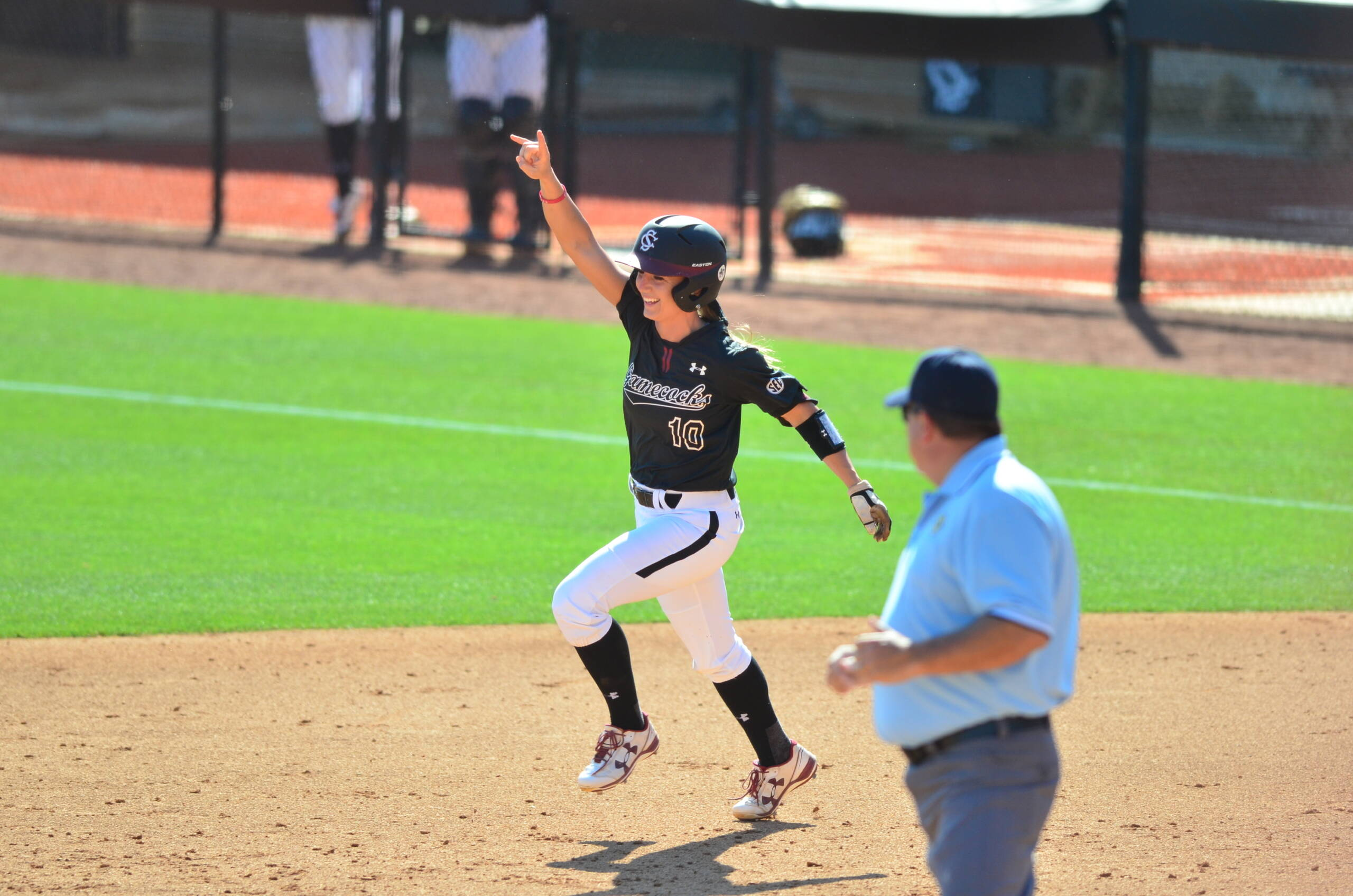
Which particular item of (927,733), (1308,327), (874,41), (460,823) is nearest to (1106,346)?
(1308,327)

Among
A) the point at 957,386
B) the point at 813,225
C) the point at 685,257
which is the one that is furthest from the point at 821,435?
the point at 813,225

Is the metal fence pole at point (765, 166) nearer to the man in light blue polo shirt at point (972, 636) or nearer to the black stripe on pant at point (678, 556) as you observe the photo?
the black stripe on pant at point (678, 556)

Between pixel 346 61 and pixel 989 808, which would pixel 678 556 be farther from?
pixel 346 61

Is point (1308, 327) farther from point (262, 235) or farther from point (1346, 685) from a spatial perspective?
point (262, 235)

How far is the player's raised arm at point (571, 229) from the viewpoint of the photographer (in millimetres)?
5355

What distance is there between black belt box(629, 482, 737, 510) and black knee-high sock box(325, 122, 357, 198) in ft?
48.3

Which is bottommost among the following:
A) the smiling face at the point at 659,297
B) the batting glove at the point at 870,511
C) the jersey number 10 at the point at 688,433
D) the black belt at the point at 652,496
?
the black belt at the point at 652,496

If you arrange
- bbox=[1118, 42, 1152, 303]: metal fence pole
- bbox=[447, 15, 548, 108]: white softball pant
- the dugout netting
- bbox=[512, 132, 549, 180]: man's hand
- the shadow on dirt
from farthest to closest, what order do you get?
the dugout netting < bbox=[447, 15, 548, 108]: white softball pant < bbox=[1118, 42, 1152, 303]: metal fence pole < bbox=[512, 132, 549, 180]: man's hand < the shadow on dirt

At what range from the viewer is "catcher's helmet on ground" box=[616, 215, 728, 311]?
4895 millimetres

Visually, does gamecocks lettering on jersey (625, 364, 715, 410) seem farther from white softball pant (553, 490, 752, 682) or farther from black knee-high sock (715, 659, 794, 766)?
black knee-high sock (715, 659, 794, 766)

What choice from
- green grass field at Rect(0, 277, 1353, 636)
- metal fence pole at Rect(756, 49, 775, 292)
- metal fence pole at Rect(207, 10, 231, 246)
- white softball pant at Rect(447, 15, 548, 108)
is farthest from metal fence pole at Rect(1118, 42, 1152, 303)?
metal fence pole at Rect(207, 10, 231, 246)

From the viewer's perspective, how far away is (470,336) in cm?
1491

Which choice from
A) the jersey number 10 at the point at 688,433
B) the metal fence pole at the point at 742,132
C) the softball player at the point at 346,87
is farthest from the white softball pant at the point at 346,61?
the jersey number 10 at the point at 688,433

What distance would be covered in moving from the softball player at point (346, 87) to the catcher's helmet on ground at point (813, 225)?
515cm
